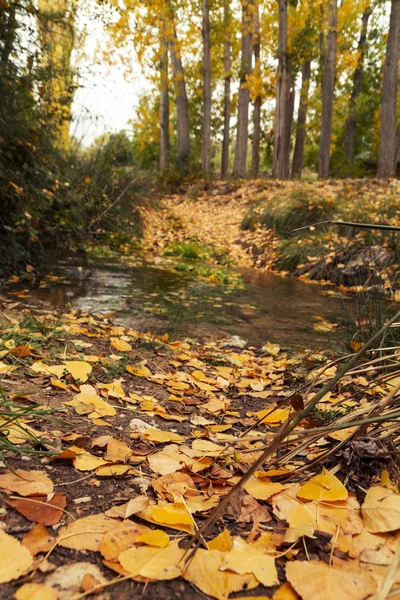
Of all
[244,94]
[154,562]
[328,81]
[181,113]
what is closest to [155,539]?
[154,562]

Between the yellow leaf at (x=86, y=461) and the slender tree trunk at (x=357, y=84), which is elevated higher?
the slender tree trunk at (x=357, y=84)

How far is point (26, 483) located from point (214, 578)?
1.64 ft

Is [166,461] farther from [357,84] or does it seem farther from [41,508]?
[357,84]

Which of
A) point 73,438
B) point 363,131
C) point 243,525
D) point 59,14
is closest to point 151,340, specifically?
point 73,438

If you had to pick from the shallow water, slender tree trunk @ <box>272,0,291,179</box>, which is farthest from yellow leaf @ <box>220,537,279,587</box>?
slender tree trunk @ <box>272,0,291,179</box>

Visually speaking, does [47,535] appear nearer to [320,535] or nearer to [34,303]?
[320,535]

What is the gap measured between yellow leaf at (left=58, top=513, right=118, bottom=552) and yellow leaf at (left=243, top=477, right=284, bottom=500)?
344 mm

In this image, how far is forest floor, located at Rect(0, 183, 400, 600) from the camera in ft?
2.54

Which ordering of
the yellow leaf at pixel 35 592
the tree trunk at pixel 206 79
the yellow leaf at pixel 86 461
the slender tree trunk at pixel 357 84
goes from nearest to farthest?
1. the yellow leaf at pixel 35 592
2. the yellow leaf at pixel 86 461
3. the tree trunk at pixel 206 79
4. the slender tree trunk at pixel 357 84

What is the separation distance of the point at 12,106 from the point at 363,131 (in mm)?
22139

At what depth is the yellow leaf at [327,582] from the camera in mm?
725

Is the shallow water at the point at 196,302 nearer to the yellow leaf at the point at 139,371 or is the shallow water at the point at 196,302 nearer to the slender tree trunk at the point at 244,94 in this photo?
the yellow leaf at the point at 139,371

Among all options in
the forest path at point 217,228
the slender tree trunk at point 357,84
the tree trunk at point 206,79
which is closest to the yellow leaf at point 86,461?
the forest path at point 217,228

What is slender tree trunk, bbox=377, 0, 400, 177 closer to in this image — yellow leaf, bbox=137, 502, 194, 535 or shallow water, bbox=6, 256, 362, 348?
shallow water, bbox=6, 256, 362, 348
